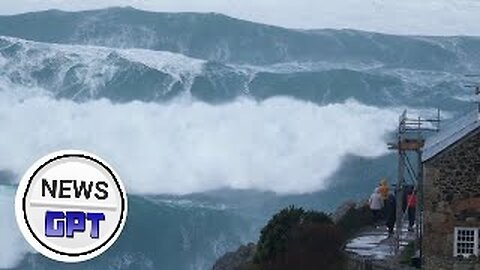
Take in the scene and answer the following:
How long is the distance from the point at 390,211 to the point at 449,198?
859cm

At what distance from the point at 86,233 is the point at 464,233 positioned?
19174mm

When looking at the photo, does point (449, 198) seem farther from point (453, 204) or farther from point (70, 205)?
point (70, 205)

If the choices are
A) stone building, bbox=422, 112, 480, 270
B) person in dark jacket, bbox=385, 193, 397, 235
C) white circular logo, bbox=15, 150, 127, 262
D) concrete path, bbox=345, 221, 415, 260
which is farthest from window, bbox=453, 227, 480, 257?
white circular logo, bbox=15, 150, 127, 262

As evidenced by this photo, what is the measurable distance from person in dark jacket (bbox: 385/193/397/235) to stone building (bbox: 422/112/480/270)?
21.7 ft

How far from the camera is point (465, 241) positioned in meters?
21.5

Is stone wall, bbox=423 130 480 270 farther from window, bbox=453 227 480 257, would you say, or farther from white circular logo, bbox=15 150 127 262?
white circular logo, bbox=15 150 127 262

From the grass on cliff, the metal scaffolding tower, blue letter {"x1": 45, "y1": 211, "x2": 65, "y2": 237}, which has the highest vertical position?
the metal scaffolding tower

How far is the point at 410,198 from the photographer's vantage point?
87.0 ft

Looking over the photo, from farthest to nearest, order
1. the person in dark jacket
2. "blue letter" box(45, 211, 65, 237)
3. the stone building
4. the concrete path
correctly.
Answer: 1. the person in dark jacket
2. the concrete path
3. the stone building
4. "blue letter" box(45, 211, 65, 237)

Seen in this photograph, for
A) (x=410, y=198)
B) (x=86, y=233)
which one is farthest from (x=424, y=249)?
(x=86, y=233)

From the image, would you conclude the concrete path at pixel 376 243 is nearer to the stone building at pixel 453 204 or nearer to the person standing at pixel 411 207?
the person standing at pixel 411 207

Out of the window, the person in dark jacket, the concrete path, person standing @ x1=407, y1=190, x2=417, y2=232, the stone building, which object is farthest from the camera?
the person in dark jacket

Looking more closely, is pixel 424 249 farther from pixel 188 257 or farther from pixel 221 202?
pixel 221 202

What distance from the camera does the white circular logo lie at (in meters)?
2.98
